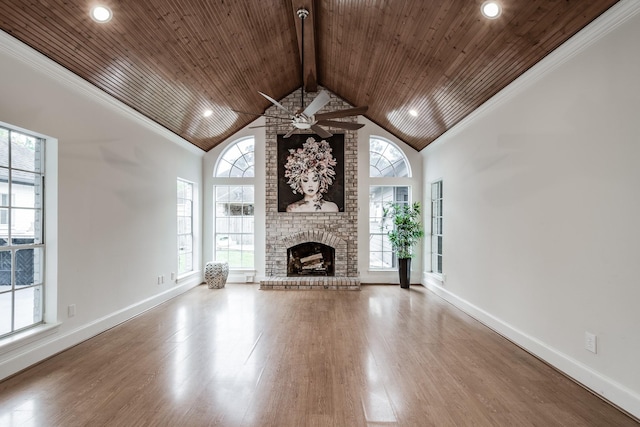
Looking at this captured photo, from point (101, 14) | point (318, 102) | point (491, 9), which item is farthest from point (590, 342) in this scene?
point (101, 14)

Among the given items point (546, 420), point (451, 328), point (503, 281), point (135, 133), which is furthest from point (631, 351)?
point (135, 133)

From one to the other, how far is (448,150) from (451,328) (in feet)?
9.61

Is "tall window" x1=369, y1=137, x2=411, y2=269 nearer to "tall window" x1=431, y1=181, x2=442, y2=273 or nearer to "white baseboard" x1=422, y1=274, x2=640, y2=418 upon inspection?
"tall window" x1=431, y1=181, x2=442, y2=273

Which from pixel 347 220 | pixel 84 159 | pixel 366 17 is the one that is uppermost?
pixel 366 17

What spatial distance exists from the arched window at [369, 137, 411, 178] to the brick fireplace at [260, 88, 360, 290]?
15.4 inches

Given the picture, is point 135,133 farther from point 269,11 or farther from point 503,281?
point 503,281

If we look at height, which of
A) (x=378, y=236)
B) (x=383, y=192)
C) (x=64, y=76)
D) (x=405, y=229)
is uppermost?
(x=64, y=76)

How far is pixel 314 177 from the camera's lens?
7.11m

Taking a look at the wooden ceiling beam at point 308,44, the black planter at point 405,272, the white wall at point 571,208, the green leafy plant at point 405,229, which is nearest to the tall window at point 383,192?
the green leafy plant at point 405,229

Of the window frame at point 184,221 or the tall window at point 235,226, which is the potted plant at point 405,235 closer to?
the tall window at point 235,226

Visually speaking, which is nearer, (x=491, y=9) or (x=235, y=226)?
(x=491, y=9)

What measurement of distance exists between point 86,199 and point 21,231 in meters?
0.69

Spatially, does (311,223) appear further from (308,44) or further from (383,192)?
(308,44)

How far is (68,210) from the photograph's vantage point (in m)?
3.45
